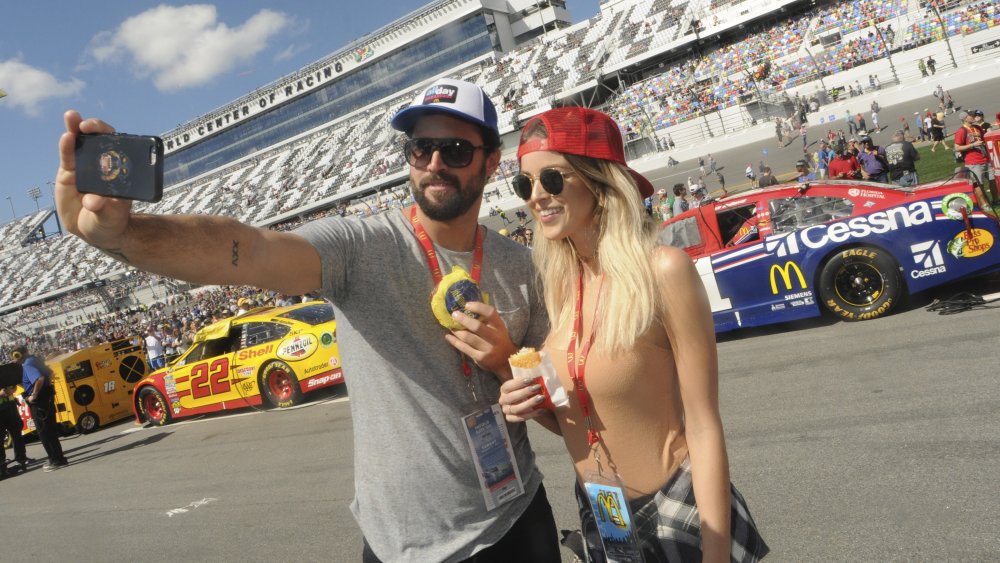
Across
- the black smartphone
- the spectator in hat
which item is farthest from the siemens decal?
the spectator in hat

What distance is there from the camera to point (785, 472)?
4129mm

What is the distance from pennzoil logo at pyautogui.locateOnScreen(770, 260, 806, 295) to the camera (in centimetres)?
686

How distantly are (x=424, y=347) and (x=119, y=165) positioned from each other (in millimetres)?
856

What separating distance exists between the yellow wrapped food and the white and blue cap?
1.50 feet

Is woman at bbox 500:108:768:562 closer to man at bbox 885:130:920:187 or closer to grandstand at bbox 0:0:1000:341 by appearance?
man at bbox 885:130:920:187

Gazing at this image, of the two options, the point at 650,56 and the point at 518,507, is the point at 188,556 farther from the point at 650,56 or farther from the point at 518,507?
the point at 650,56

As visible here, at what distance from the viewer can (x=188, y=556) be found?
500 cm

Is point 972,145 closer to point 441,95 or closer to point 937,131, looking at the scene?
point 937,131

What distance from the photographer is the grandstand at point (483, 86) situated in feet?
107

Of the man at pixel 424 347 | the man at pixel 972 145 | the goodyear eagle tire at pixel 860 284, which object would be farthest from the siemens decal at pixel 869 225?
the man at pixel 972 145

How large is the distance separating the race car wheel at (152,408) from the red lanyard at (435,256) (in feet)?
37.0

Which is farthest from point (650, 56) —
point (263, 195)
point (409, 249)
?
point (409, 249)

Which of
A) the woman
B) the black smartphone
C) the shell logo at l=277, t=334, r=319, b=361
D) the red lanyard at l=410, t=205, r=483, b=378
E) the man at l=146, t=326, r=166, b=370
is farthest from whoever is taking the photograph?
the man at l=146, t=326, r=166, b=370

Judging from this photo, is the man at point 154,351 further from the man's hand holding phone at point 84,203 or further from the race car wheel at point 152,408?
the man's hand holding phone at point 84,203
